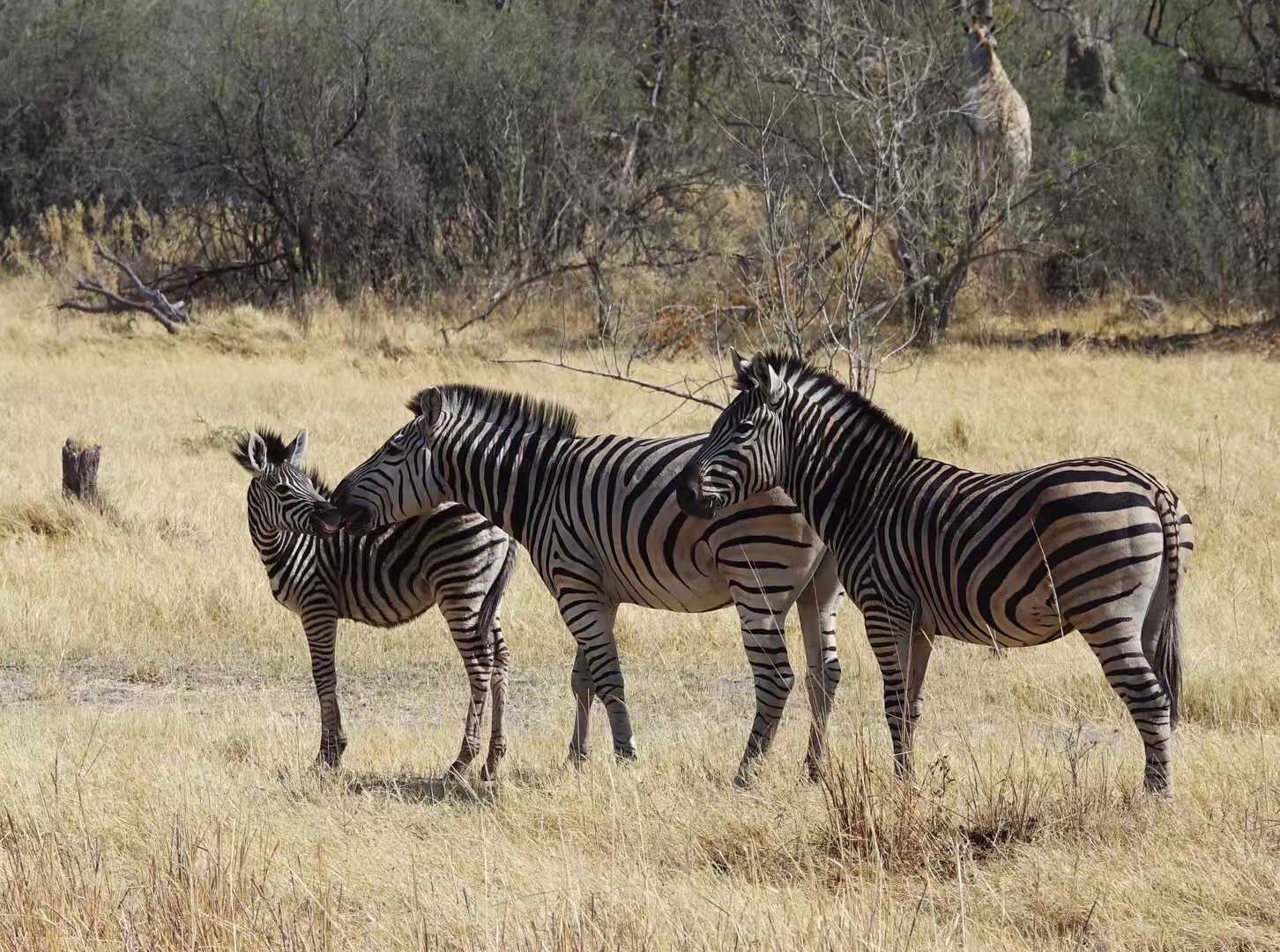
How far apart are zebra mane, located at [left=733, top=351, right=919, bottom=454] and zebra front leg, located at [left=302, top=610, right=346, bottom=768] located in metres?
2.24

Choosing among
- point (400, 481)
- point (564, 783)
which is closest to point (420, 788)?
point (564, 783)

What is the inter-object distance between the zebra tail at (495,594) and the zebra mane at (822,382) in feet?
4.95

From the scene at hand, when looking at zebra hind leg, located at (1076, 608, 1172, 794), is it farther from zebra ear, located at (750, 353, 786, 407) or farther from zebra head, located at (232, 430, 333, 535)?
zebra head, located at (232, 430, 333, 535)

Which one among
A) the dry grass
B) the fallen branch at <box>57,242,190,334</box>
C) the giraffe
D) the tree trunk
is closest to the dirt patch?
the giraffe

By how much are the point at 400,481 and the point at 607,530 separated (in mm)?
952

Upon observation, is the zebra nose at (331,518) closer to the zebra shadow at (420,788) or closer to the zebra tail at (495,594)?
the zebra tail at (495,594)

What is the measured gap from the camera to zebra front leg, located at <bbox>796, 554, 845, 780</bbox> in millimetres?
5961

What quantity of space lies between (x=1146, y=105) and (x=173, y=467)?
17.5m

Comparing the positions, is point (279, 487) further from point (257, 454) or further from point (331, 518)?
point (331, 518)

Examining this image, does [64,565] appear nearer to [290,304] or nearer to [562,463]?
[562,463]

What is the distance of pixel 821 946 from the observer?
3717mm

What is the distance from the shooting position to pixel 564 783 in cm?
575

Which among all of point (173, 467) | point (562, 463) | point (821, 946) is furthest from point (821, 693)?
point (173, 467)

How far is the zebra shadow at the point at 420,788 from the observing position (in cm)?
570
